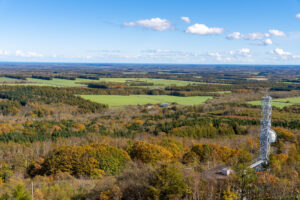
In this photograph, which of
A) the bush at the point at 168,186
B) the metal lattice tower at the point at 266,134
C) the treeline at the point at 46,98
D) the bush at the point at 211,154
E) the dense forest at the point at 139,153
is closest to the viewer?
the bush at the point at 168,186

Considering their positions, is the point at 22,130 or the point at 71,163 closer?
the point at 71,163

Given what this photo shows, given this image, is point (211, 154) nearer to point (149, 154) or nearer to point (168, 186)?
point (149, 154)

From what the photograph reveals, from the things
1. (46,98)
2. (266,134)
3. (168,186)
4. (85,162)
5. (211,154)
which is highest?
(266,134)

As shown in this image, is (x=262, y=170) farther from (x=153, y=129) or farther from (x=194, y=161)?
(x=153, y=129)

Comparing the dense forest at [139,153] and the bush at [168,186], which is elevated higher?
the bush at [168,186]

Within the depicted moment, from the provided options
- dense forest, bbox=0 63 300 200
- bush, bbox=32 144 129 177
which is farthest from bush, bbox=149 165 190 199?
bush, bbox=32 144 129 177

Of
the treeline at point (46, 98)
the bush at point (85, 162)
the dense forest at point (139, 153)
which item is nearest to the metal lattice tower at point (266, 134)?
the dense forest at point (139, 153)

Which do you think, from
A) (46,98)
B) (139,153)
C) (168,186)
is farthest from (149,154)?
(46,98)

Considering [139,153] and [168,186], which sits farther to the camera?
[139,153]

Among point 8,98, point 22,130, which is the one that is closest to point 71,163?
point 22,130

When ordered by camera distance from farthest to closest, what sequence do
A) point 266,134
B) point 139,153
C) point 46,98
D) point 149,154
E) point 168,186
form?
point 46,98 < point 139,153 < point 149,154 < point 266,134 < point 168,186

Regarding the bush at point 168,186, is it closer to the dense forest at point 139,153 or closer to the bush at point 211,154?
the dense forest at point 139,153
